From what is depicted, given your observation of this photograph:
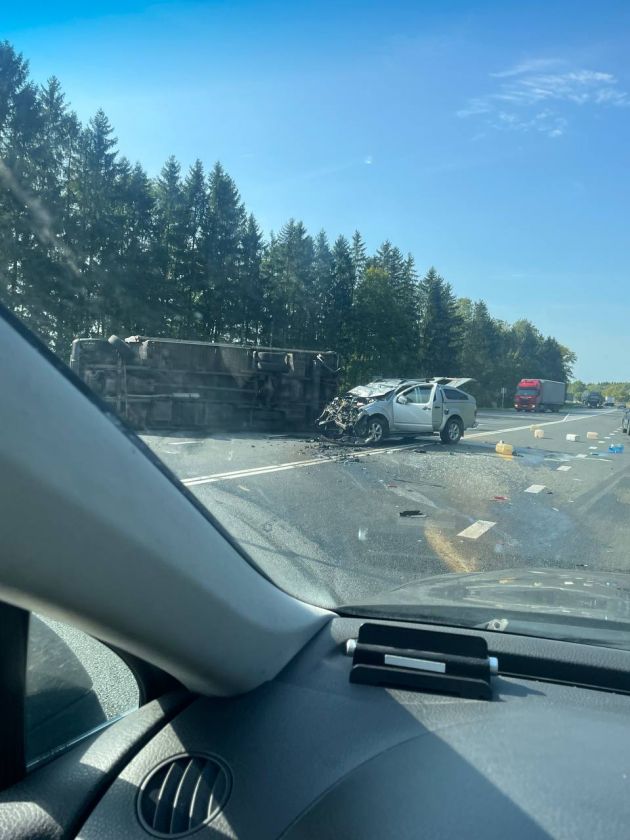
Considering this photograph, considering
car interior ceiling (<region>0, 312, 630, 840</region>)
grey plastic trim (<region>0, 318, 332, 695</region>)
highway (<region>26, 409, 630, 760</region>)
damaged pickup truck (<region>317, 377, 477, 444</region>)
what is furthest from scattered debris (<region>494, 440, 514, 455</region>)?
grey plastic trim (<region>0, 318, 332, 695</region>)

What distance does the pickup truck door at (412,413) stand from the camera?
18.9 m

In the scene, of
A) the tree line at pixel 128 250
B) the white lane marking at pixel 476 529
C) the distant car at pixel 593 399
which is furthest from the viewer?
the distant car at pixel 593 399

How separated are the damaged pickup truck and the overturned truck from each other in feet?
3.84

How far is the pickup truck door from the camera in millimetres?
18906

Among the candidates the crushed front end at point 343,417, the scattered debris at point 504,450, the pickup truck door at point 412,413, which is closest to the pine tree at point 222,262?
the crushed front end at point 343,417

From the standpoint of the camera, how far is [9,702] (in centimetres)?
200

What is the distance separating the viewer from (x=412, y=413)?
750 inches

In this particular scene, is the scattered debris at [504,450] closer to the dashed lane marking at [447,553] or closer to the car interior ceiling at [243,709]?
the dashed lane marking at [447,553]

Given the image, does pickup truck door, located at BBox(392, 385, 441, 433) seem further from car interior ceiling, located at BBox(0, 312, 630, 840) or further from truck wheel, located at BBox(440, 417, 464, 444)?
car interior ceiling, located at BBox(0, 312, 630, 840)

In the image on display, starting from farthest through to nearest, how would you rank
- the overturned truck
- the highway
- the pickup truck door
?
Result: 1. the pickup truck door
2. the overturned truck
3. the highway

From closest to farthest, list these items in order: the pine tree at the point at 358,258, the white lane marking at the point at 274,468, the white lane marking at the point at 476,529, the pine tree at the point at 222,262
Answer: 1. the white lane marking at the point at 476,529
2. the white lane marking at the point at 274,468
3. the pine tree at the point at 222,262
4. the pine tree at the point at 358,258

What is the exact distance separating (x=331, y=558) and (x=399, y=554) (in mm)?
716

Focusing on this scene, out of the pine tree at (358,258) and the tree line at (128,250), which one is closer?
the tree line at (128,250)

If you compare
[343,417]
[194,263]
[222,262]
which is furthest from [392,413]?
[194,263]
